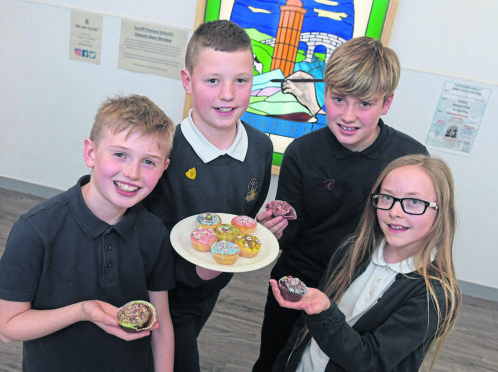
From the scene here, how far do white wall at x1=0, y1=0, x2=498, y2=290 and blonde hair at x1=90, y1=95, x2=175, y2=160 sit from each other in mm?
2315

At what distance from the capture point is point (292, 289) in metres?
1.26

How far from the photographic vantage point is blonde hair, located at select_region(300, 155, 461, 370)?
1.27m

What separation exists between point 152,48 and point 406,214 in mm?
2846

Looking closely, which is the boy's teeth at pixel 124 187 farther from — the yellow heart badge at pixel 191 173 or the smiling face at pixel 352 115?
the smiling face at pixel 352 115

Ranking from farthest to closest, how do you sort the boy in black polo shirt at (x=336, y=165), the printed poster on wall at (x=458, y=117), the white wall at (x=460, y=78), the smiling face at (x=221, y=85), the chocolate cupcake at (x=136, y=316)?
the printed poster on wall at (x=458, y=117) → the white wall at (x=460, y=78) → the boy in black polo shirt at (x=336, y=165) → the smiling face at (x=221, y=85) → the chocolate cupcake at (x=136, y=316)

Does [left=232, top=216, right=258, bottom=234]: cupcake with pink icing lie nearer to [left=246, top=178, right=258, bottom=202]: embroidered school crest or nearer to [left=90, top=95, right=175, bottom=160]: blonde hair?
[left=246, top=178, right=258, bottom=202]: embroidered school crest

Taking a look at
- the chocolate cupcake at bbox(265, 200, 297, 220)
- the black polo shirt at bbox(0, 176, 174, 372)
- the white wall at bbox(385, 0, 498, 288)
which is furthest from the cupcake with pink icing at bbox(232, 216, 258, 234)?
the white wall at bbox(385, 0, 498, 288)

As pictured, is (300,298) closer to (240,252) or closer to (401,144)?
(240,252)

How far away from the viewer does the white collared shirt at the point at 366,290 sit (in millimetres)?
1355

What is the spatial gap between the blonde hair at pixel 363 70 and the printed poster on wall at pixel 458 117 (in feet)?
5.87

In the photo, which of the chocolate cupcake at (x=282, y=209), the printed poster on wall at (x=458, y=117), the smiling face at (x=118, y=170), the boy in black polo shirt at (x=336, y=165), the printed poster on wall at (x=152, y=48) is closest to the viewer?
the smiling face at (x=118, y=170)

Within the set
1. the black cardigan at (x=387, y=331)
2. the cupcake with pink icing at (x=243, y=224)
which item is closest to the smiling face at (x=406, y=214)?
the black cardigan at (x=387, y=331)

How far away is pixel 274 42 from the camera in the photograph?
10.4ft

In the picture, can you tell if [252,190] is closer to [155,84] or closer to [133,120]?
[133,120]
